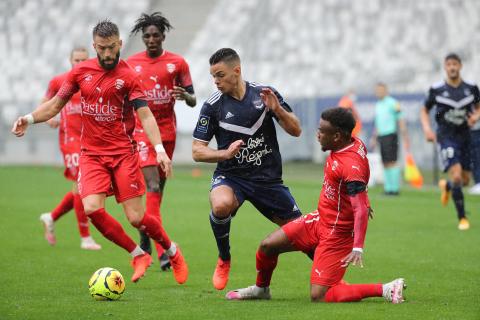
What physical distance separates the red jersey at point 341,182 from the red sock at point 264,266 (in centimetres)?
55

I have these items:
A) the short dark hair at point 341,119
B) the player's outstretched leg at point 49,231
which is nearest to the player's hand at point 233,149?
the short dark hair at point 341,119

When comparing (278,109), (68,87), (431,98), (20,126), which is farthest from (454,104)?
(20,126)

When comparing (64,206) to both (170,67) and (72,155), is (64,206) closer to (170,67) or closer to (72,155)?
(72,155)

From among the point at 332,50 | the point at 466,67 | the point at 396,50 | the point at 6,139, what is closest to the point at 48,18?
the point at 6,139

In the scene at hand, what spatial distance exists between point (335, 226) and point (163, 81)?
3585 mm

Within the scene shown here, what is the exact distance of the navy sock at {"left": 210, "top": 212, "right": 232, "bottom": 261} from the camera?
8.68 metres

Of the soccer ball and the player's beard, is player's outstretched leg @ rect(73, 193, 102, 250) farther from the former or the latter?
the soccer ball

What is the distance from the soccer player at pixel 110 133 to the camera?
9086 millimetres

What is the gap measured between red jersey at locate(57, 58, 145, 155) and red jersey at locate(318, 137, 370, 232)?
85.8 inches

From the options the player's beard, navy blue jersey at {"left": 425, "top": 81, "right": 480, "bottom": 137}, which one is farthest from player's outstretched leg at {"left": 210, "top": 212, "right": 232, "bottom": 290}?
navy blue jersey at {"left": 425, "top": 81, "right": 480, "bottom": 137}

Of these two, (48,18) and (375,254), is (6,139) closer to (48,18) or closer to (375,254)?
(48,18)

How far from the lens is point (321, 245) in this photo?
812 centimetres

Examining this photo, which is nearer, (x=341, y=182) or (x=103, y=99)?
(x=341, y=182)

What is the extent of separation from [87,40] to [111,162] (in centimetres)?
3356
